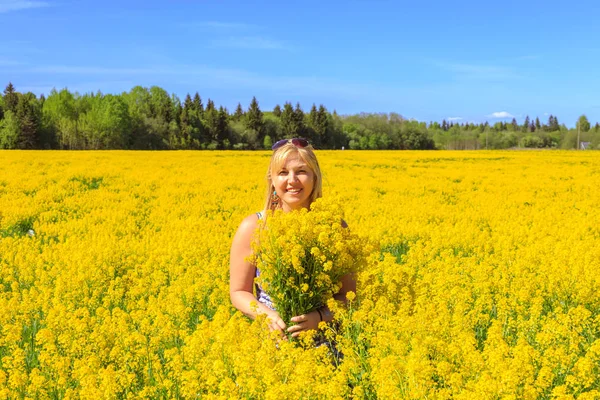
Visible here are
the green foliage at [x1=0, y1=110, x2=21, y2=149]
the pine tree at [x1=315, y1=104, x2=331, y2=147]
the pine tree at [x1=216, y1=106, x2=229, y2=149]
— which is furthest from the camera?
the pine tree at [x1=315, y1=104, x2=331, y2=147]

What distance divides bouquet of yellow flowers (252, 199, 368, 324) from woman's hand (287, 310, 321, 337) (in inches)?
1.9

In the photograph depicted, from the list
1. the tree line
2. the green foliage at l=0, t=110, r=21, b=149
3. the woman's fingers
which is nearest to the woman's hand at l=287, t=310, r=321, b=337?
the woman's fingers

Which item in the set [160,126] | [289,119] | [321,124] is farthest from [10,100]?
[321,124]

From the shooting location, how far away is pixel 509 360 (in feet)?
9.98

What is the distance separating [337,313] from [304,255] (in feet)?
1.48

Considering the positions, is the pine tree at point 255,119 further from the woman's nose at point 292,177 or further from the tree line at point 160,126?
the woman's nose at point 292,177

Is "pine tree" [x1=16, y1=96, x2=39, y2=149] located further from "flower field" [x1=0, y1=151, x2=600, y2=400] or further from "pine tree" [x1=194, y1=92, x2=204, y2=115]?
"flower field" [x1=0, y1=151, x2=600, y2=400]

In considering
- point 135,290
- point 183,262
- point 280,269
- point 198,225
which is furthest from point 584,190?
point 280,269

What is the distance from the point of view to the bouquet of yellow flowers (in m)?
3.11

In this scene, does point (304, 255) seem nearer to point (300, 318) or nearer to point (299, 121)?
point (300, 318)

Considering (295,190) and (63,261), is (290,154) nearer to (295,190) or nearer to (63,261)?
(295,190)

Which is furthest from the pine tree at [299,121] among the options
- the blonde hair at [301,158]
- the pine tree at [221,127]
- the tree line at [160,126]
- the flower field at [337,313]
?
the blonde hair at [301,158]

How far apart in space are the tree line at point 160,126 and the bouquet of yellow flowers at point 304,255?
57.9 m

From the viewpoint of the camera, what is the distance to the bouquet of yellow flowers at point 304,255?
3113 millimetres
